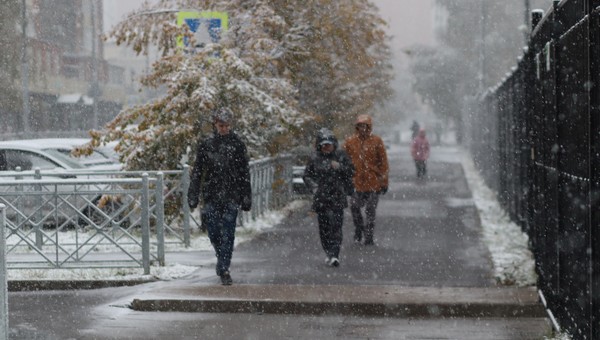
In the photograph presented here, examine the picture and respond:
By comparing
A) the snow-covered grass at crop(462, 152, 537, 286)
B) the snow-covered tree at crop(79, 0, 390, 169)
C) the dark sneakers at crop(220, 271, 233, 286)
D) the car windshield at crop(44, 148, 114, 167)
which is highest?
the snow-covered tree at crop(79, 0, 390, 169)

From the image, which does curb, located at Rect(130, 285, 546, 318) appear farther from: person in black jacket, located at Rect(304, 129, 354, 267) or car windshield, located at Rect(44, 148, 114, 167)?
car windshield, located at Rect(44, 148, 114, 167)

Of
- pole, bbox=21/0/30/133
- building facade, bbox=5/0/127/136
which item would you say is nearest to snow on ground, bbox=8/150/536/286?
pole, bbox=21/0/30/133

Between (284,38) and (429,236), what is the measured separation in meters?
6.17

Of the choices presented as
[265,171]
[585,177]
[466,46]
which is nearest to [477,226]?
[265,171]

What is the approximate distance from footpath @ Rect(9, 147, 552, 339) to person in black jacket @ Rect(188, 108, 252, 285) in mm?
425

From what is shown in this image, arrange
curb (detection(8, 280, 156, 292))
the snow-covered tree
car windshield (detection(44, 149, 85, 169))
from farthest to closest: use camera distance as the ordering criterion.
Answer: car windshield (detection(44, 149, 85, 169)), the snow-covered tree, curb (detection(8, 280, 156, 292))

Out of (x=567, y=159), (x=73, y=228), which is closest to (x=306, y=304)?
(x=567, y=159)

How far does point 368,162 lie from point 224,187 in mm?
3323

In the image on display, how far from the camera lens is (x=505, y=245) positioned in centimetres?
1285

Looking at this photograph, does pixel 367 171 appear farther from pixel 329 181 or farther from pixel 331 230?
pixel 331 230

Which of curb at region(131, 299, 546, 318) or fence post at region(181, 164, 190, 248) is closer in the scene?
curb at region(131, 299, 546, 318)

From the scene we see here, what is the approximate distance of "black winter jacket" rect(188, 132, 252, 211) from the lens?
9914 millimetres

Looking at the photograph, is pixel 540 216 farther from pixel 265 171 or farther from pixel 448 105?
pixel 448 105

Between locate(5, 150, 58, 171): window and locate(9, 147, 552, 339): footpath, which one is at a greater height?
locate(5, 150, 58, 171): window
